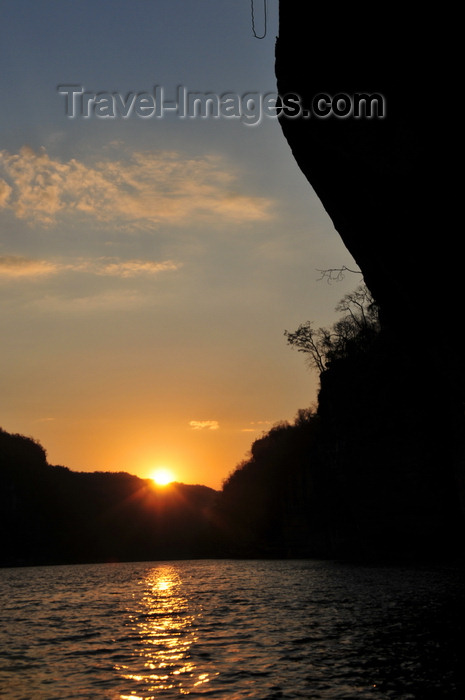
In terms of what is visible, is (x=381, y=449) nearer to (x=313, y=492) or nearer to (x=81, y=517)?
(x=313, y=492)

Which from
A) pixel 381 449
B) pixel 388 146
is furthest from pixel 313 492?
pixel 388 146

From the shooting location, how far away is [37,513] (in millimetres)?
135875

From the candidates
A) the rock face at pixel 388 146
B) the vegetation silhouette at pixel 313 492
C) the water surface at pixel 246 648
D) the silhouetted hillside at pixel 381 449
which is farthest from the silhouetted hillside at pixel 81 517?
the rock face at pixel 388 146

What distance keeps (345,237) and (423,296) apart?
3005 millimetres

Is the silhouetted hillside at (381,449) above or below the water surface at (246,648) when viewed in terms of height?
above

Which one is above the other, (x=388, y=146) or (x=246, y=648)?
(x=388, y=146)

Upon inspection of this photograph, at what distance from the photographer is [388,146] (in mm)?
12117

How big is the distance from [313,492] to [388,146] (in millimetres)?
77832

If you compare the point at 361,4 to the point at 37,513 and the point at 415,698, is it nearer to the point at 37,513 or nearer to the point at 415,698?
the point at 415,698

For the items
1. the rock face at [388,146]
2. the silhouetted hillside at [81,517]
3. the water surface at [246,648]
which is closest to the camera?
the rock face at [388,146]

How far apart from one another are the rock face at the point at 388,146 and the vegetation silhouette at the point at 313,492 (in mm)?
6714

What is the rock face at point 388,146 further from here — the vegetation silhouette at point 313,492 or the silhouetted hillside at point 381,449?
the silhouetted hillside at point 381,449

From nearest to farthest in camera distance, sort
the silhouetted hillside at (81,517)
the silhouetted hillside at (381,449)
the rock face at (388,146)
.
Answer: the rock face at (388,146)
the silhouetted hillside at (381,449)
the silhouetted hillside at (81,517)

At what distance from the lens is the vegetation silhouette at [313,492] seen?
48531mm
